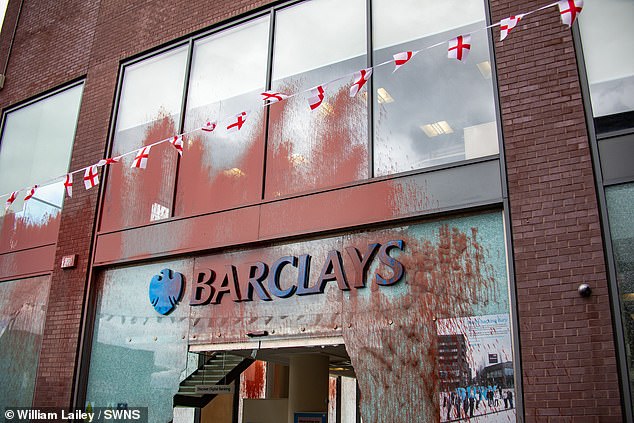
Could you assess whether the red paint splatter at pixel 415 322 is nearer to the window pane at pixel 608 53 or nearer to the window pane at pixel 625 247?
the window pane at pixel 625 247

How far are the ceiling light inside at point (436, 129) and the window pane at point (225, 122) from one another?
238 centimetres

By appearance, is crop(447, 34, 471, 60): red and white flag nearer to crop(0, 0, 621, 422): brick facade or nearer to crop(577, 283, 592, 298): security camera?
crop(0, 0, 621, 422): brick facade

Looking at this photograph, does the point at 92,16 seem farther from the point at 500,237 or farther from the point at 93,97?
the point at 500,237

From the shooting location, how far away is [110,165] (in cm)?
1032

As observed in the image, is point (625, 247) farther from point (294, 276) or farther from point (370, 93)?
point (294, 276)

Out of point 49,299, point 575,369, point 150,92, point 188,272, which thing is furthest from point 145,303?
point 575,369

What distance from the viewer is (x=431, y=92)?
753 cm

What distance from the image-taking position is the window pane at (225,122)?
28.6ft

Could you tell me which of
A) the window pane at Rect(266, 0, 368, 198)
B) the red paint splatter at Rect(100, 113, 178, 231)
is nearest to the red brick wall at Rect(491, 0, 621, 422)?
the window pane at Rect(266, 0, 368, 198)

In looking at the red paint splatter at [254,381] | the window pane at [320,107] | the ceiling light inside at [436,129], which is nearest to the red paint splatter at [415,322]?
the ceiling light inside at [436,129]

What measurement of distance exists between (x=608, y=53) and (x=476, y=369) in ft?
11.7

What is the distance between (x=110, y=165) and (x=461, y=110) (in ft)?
19.6

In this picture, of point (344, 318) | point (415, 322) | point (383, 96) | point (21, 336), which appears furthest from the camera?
point (21, 336)

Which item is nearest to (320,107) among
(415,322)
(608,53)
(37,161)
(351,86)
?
(351,86)
